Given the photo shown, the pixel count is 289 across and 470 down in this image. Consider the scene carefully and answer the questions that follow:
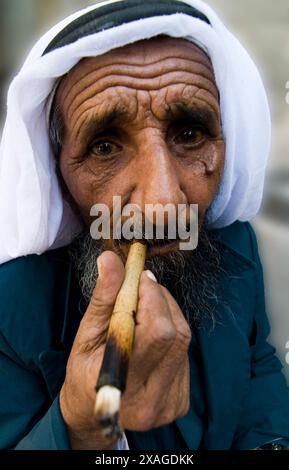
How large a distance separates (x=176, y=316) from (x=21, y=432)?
828 millimetres

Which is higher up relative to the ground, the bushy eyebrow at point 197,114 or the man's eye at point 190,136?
the bushy eyebrow at point 197,114

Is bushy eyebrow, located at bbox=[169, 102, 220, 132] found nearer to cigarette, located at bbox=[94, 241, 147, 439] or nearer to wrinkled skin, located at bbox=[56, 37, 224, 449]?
wrinkled skin, located at bbox=[56, 37, 224, 449]

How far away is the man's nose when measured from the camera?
1.58 m

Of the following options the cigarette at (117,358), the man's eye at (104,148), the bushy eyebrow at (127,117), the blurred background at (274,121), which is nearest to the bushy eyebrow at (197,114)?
the bushy eyebrow at (127,117)

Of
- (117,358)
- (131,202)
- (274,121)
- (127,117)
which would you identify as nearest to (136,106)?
(127,117)

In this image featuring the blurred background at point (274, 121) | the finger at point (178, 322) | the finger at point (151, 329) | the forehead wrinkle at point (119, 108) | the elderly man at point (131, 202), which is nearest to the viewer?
the finger at point (151, 329)

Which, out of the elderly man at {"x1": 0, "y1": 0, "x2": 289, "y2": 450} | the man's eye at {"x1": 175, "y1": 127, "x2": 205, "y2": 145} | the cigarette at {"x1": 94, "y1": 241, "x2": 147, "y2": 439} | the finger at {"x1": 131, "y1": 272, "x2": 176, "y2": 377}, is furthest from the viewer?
the man's eye at {"x1": 175, "y1": 127, "x2": 205, "y2": 145}

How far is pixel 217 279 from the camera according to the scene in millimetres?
2129

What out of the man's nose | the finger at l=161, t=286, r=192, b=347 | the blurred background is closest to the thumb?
the finger at l=161, t=286, r=192, b=347

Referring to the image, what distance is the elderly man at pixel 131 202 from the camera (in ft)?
5.13

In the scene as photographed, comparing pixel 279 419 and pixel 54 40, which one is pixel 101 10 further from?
pixel 279 419

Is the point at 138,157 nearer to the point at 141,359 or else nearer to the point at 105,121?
the point at 105,121

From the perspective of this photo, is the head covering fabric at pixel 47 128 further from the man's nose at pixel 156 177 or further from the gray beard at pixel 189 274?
the man's nose at pixel 156 177
